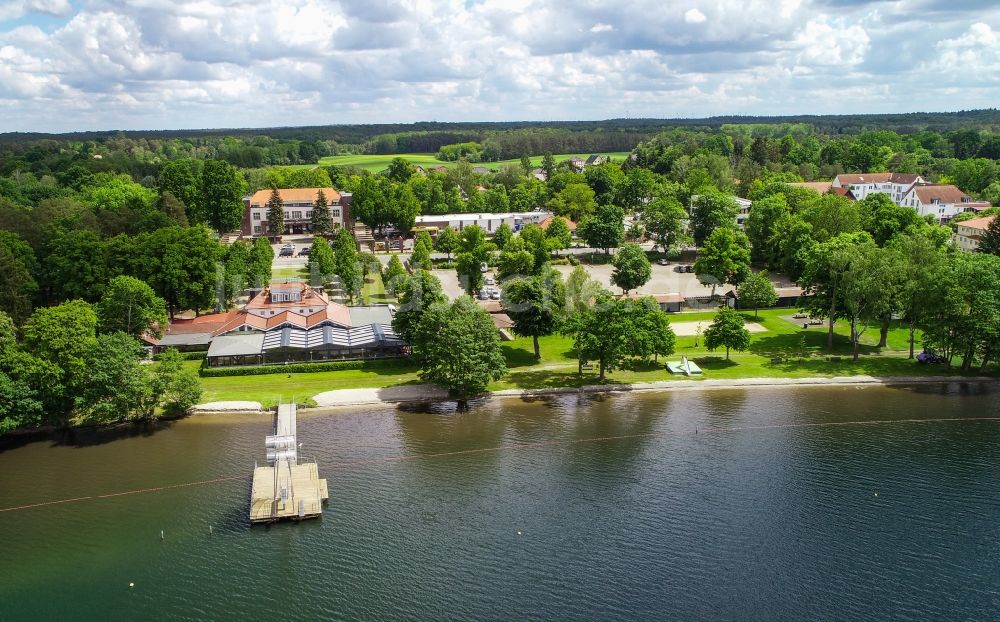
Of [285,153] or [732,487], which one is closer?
[732,487]

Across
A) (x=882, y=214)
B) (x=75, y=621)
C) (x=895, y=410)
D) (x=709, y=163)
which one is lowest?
(x=75, y=621)

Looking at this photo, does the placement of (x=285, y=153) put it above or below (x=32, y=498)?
above

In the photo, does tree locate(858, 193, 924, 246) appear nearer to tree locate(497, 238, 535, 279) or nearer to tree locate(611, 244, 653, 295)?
tree locate(611, 244, 653, 295)

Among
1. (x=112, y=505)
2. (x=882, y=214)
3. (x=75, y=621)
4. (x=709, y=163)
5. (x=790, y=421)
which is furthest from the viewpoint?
(x=709, y=163)

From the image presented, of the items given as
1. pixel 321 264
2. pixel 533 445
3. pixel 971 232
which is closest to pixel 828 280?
pixel 533 445

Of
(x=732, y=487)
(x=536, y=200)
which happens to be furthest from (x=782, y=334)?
(x=536, y=200)

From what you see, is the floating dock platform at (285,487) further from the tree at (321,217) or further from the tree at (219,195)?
the tree at (321,217)

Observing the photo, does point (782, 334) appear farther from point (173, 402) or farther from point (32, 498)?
point (32, 498)
